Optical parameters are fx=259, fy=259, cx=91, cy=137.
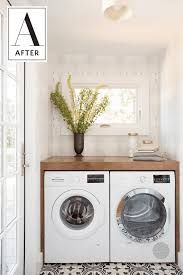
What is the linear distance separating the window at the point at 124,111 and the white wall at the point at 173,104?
0.81 ft

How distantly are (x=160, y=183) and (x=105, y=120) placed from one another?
3.91 ft

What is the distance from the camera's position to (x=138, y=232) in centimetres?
256

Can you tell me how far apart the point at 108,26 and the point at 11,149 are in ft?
5.01

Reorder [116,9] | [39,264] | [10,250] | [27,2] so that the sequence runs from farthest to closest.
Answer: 1. [39,264]
2. [27,2]
3. [10,250]
4. [116,9]

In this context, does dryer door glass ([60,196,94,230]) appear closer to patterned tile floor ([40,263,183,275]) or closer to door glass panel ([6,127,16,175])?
patterned tile floor ([40,263,183,275])

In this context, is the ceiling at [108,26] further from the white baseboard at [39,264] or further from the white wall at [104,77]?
the white baseboard at [39,264]

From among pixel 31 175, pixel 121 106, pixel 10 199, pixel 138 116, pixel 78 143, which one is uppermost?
pixel 121 106

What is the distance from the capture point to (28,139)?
87.1 inches

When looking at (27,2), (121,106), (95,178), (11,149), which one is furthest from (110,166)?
(27,2)

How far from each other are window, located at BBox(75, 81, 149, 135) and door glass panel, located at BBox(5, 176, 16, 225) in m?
1.58

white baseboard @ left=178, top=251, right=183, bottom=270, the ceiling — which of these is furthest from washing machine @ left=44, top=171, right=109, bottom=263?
the ceiling

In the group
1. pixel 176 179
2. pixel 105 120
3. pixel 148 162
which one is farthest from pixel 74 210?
pixel 105 120

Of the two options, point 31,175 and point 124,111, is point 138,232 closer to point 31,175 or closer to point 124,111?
point 31,175

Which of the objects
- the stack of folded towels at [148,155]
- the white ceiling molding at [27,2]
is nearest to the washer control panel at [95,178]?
the stack of folded towels at [148,155]
